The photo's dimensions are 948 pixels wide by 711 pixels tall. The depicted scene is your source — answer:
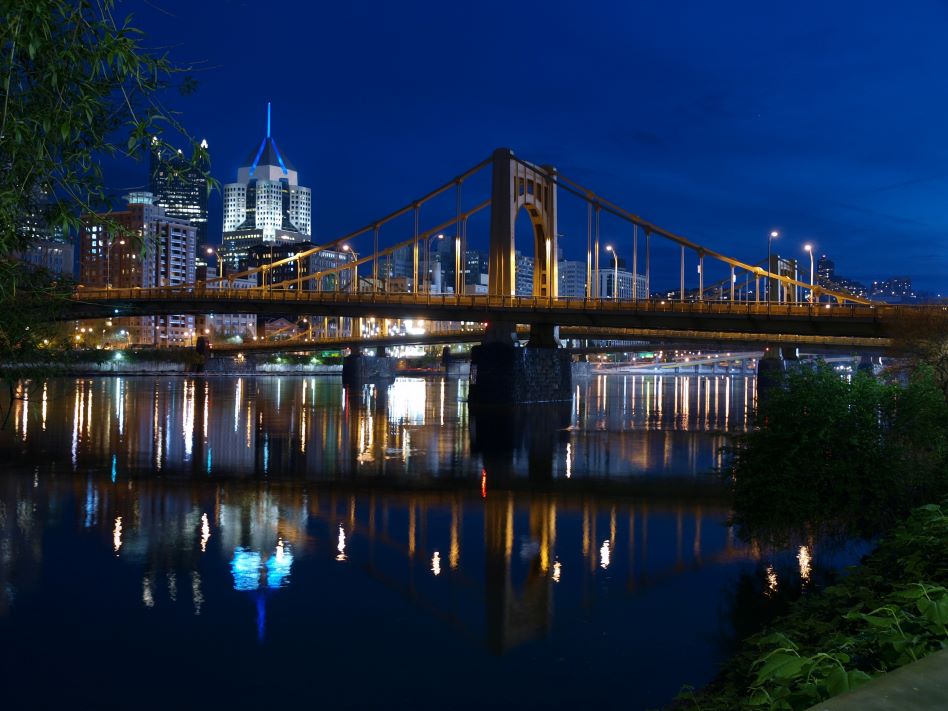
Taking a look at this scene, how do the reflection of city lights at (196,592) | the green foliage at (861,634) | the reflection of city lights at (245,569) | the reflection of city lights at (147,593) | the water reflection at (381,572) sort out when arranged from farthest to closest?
the reflection of city lights at (245,569) → the reflection of city lights at (147,593) → the reflection of city lights at (196,592) → the water reflection at (381,572) → the green foliage at (861,634)

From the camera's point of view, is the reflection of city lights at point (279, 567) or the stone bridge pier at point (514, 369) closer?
the reflection of city lights at point (279, 567)

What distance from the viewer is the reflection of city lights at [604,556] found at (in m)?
18.0

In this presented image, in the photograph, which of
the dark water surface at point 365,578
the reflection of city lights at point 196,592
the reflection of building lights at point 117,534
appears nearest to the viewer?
the dark water surface at point 365,578

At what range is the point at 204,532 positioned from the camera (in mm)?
20203

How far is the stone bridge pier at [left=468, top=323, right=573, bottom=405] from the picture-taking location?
64.7m

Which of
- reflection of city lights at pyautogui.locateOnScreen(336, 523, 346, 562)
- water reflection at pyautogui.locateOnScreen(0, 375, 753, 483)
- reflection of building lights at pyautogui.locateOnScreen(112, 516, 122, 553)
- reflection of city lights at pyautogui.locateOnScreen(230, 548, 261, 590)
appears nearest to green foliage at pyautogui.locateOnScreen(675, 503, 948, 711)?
water reflection at pyautogui.locateOnScreen(0, 375, 753, 483)

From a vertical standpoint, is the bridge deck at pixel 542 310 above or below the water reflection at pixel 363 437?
above

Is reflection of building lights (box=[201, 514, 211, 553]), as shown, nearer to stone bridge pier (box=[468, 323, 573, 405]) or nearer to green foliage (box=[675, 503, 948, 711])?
green foliage (box=[675, 503, 948, 711])

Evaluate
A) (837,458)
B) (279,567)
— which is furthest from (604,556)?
(279,567)

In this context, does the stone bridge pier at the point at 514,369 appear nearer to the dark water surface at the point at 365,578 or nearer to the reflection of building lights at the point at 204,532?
the dark water surface at the point at 365,578

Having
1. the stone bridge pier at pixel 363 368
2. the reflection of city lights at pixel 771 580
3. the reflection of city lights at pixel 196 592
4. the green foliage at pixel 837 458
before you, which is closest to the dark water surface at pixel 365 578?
the reflection of city lights at pixel 771 580

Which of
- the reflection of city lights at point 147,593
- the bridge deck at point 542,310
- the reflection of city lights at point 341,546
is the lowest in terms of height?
the reflection of city lights at point 147,593

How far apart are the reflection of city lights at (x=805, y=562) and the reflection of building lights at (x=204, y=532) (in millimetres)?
11767

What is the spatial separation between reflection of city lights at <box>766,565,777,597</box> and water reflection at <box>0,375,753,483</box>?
2.78 m
